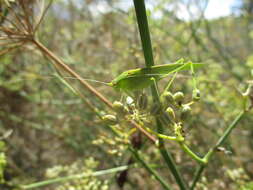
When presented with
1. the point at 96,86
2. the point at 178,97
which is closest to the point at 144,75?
the point at 178,97

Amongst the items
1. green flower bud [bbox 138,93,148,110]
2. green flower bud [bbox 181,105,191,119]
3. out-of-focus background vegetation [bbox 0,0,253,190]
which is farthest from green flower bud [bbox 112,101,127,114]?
out-of-focus background vegetation [bbox 0,0,253,190]

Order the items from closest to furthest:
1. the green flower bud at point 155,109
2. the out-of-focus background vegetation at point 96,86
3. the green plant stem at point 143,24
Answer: the green plant stem at point 143,24
the green flower bud at point 155,109
the out-of-focus background vegetation at point 96,86

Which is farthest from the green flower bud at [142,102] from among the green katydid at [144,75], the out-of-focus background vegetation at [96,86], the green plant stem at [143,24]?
the out-of-focus background vegetation at [96,86]

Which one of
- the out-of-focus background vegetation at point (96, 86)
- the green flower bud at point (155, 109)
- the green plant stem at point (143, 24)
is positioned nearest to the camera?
the green plant stem at point (143, 24)

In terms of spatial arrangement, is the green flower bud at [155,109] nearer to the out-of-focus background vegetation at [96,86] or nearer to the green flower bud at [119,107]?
the green flower bud at [119,107]

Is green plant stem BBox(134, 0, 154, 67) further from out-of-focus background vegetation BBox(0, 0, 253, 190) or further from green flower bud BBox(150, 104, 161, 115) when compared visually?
out-of-focus background vegetation BBox(0, 0, 253, 190)

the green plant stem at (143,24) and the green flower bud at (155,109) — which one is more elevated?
the green plant stem at (143,24)

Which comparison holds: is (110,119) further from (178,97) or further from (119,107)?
(178,97)

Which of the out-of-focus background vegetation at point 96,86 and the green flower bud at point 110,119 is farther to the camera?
the out-of-focus background vegetation at point 96,86
